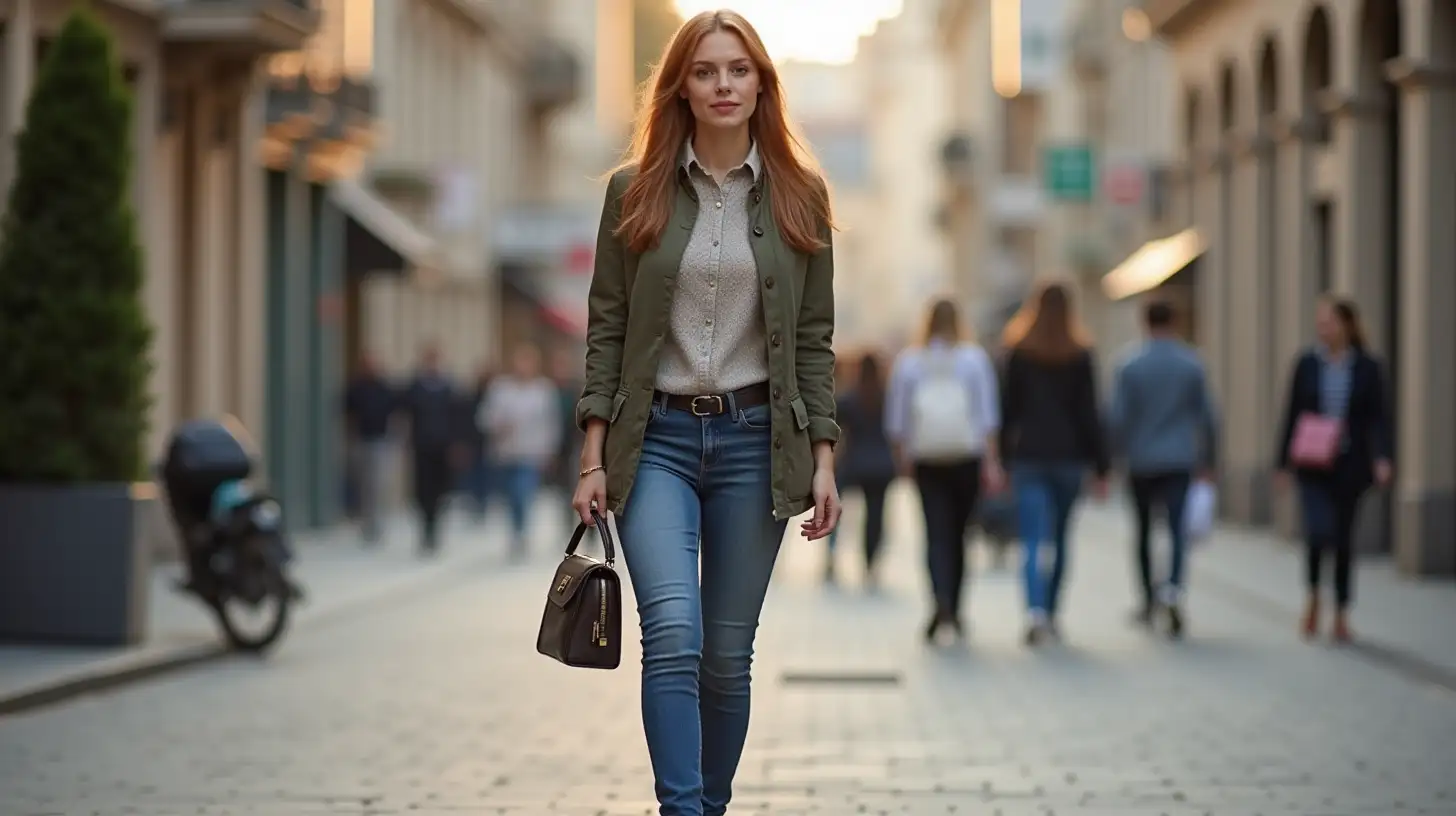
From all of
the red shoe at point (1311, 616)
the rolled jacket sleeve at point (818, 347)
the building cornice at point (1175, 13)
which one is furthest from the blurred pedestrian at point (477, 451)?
the rolled jacket sleeve at point (818, 347)

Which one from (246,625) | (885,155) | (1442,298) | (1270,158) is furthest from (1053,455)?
(885,155)

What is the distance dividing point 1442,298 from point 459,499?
746 inches

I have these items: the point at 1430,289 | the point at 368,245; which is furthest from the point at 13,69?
the point at 368,245

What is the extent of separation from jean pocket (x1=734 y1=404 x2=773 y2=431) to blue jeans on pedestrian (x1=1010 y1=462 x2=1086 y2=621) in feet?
26.0

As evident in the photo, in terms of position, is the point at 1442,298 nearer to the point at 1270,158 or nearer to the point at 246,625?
the point at 1270,158

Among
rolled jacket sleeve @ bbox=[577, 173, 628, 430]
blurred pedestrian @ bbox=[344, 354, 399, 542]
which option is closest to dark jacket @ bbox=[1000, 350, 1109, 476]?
rolled jacket sleeve @ bbox=[577, 173, 628, 430]

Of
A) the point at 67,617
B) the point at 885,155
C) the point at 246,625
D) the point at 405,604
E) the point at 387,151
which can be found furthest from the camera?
the point at 885,155

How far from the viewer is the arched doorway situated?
21250 mm

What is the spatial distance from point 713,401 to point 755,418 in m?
0.10

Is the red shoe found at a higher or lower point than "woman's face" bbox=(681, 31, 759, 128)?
lower

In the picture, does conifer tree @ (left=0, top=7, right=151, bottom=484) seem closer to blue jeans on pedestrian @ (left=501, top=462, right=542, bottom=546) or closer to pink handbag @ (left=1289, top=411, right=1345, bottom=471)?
pink handbag @ (left=1289, top=411, right=1345, bottom=471)

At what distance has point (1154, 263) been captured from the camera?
110ft

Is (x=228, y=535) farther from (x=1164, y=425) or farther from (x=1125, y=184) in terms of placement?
(x=1125, y=184)

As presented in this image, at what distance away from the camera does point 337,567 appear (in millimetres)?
20078
